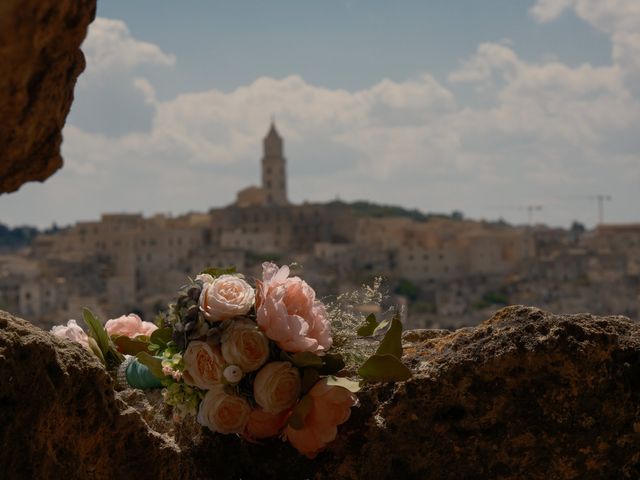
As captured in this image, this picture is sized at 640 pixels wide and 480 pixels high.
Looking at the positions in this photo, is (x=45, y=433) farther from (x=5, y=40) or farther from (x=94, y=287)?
(x=94, y=287)

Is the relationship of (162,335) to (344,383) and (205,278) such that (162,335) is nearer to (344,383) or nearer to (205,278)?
(205,278)

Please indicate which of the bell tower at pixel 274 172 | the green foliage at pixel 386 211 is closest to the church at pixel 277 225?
the bell tower at pixel 274 172

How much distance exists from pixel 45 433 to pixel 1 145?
2.84 ft

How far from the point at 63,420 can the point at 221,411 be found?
56cm

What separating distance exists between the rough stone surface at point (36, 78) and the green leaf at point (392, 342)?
1.28 m

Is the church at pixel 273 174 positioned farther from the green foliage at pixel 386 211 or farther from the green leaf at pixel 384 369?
the green leaf at pixel 384 369

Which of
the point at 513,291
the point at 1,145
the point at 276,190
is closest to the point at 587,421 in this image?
the point at 1,145

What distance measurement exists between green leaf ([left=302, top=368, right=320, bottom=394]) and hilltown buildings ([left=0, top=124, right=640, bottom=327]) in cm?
5906

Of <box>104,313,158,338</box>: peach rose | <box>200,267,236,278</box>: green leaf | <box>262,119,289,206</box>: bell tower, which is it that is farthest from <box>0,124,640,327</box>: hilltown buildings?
<box>200,267,236,278</box>: green leaf

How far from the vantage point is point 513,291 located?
2820 inches

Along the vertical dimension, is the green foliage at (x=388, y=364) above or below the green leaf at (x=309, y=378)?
above

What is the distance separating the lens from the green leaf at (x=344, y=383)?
325cm

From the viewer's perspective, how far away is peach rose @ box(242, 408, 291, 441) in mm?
3318

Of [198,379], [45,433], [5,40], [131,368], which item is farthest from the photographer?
[131,368]
